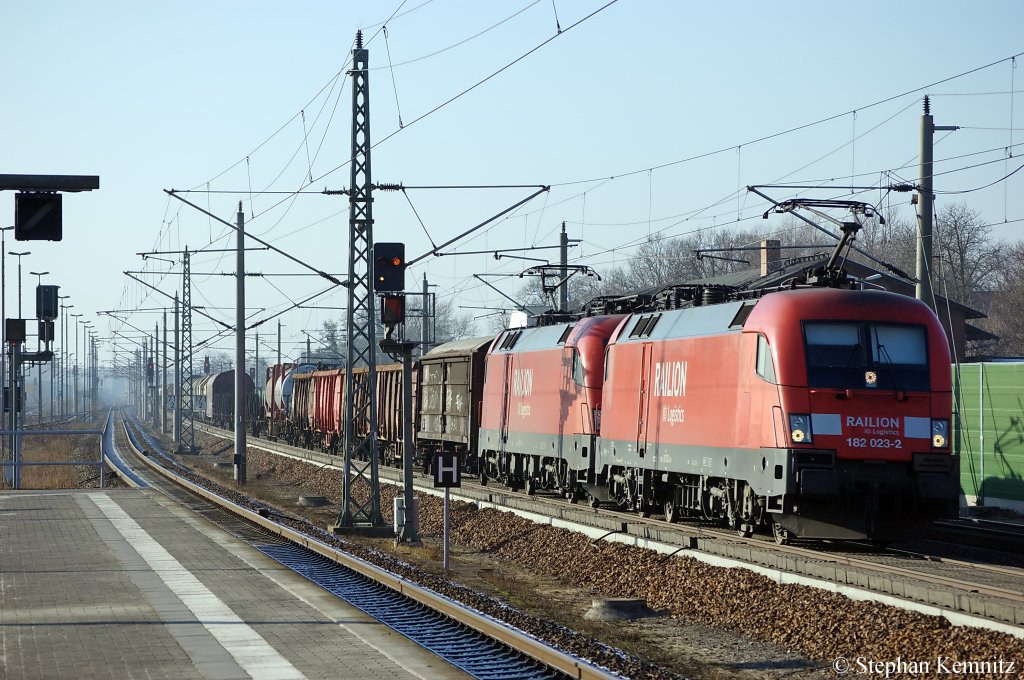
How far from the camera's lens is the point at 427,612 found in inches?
546

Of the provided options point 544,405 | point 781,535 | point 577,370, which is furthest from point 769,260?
point 781,535

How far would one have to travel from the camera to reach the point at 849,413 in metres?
16.7

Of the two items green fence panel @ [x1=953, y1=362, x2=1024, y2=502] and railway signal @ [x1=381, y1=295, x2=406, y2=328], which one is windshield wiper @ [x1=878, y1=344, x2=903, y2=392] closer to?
railway signal @ [x1=381, y1=295, x2=406, y2=328]

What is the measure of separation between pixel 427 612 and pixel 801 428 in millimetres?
5695

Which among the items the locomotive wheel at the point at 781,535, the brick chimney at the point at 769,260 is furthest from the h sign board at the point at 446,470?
the brick chimney at the point at 769,260

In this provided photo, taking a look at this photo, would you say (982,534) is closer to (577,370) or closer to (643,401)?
(643,401)

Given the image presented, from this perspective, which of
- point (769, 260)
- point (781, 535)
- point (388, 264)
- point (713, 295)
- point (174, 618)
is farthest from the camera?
point (769, 260)

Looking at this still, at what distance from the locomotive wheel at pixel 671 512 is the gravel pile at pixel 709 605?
191 cm

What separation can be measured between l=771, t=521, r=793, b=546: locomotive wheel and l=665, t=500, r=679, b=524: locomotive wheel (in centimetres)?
368

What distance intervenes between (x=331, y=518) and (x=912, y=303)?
54.2 feet

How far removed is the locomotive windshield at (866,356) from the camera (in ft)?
55.2

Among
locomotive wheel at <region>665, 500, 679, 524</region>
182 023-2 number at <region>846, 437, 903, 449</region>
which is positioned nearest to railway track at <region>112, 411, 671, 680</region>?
locomotive wheel at <region>665, 500, 679, 524</region>

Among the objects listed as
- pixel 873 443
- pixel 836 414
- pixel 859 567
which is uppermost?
Result: pixel 836 414

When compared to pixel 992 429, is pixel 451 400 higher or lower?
higher
